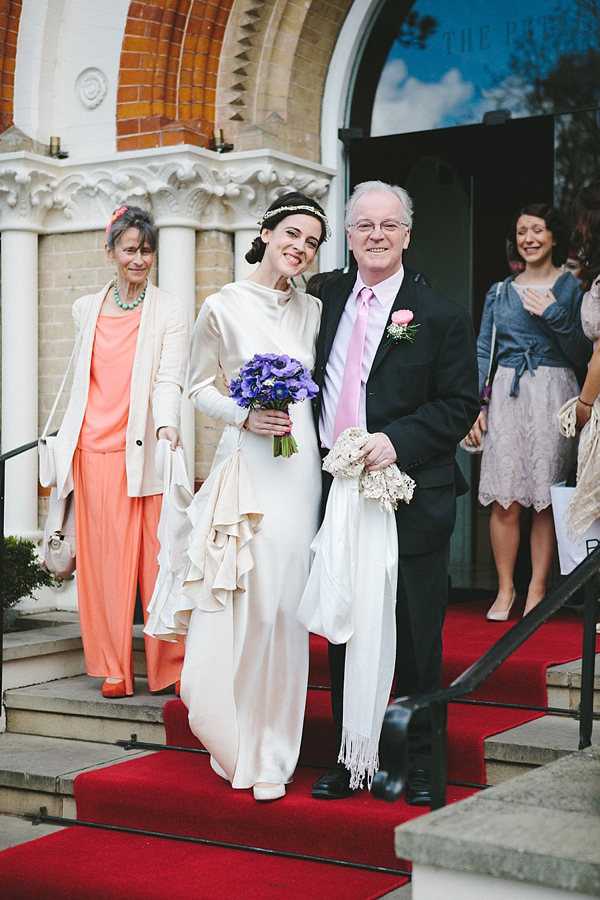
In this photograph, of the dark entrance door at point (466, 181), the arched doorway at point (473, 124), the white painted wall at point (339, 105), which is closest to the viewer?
the arched doorway at point (473, 124)

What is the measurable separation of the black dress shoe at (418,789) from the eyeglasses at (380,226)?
1.80 meters

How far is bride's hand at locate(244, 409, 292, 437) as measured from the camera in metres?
3.83

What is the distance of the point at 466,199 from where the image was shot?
7.09m

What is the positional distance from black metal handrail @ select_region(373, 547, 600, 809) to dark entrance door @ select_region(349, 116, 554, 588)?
135 inches

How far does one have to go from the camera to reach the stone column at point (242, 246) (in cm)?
667

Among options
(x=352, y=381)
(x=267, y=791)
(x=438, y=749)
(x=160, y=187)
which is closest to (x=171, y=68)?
(x=160, y=187)

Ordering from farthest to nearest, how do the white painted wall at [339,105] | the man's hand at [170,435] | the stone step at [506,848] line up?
1. the white painted wall at [339,105]
2. the man's hand at [170,435]
3. the stone step at [506,848]

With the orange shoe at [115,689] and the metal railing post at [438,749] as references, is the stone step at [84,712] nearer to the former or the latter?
the orange shoe at [115,689]

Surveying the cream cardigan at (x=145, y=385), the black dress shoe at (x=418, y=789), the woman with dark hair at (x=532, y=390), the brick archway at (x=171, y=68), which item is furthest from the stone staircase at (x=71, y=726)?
the brick archway at (x=171, y=68)

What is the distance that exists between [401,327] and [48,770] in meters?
2.35

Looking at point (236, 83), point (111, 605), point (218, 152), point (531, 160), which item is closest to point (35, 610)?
point (111, 605)

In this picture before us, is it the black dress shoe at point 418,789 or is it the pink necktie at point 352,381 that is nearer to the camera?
the black dress shoe at point 418,789

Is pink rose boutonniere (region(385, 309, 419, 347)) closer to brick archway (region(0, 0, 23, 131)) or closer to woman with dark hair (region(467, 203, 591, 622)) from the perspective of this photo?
woman with dark hair (region(467, 203, 591, 622))

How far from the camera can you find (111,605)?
5258 mm
